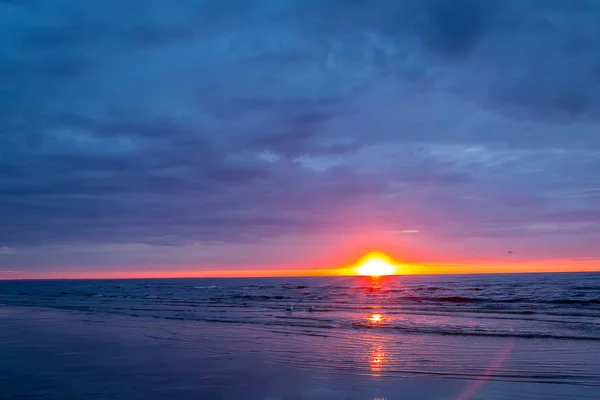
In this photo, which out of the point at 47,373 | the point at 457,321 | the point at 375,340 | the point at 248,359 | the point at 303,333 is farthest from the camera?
the point at 457,321

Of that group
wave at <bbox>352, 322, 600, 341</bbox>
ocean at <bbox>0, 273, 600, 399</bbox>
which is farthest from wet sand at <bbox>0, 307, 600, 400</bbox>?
wave at <bbox>352, 322, 600, 341</bbox>

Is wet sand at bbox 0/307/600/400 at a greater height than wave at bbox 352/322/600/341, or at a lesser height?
greater

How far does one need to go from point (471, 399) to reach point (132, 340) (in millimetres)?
14105

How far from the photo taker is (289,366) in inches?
560

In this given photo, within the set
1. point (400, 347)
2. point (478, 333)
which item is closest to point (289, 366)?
point (400, 347)

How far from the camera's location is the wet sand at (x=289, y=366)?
36.4ft

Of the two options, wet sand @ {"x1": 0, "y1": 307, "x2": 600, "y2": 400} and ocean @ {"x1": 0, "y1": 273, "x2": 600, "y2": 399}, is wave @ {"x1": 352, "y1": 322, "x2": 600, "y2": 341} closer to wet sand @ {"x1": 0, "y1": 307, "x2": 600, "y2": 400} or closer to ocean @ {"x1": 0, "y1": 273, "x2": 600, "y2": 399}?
ocean @ {"x1": 0, "y1": 273, "x2": 600, "y2": 399}

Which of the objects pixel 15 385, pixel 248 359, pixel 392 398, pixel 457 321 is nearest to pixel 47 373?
pixel 15 385

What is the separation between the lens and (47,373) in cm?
1301

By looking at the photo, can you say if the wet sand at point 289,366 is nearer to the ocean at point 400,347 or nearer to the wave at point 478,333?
the ocean at point 400,347

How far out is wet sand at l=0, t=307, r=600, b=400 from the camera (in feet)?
36.4

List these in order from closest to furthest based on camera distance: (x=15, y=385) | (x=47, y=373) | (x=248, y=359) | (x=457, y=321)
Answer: (x=15, y=385), (x=47, y=373), (x=248, y=359), (x=457, y=321)

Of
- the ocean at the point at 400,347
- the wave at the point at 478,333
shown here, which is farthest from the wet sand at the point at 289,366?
the wave at the point at 478,333

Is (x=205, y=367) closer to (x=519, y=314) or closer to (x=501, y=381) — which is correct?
(x=501, y=381)
